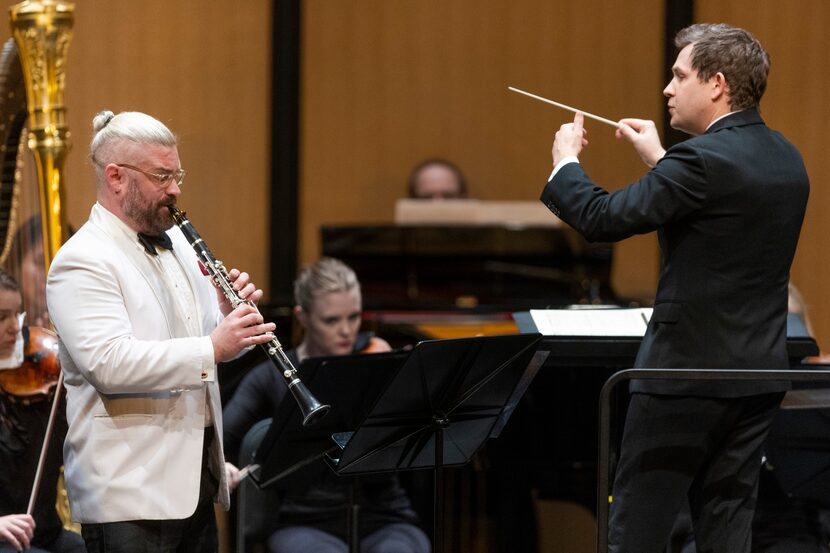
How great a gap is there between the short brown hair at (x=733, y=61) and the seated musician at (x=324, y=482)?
4.94ft

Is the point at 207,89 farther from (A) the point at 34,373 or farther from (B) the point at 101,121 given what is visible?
(B) the point at 101,121

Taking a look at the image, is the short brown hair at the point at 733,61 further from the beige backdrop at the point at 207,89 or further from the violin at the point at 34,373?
the beige backdrop at the point at 207,89

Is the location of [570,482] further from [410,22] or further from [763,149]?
[410,22]

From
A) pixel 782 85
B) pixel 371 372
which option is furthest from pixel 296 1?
pixel 371 372

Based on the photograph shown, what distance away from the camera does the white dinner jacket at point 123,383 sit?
7.87 feet

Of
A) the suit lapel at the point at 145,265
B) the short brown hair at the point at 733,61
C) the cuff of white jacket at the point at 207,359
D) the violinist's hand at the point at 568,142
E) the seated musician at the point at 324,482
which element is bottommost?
the seated musician at the point at 324,482

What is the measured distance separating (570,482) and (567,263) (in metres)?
2.47

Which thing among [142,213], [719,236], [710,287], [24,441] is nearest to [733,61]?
[719,236]

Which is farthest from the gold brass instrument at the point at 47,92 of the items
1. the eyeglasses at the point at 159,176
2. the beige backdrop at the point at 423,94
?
the beige backdrop at the point at 423,94

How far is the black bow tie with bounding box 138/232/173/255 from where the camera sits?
2.58m

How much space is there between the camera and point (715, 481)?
8.50ft

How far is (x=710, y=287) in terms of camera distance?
8.30 ft

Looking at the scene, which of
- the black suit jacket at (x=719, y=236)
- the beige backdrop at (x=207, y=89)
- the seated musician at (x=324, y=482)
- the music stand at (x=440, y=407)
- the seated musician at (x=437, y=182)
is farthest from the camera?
the seated musician at (x=437, y=182)

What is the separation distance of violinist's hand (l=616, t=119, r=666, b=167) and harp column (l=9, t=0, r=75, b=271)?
150cm
